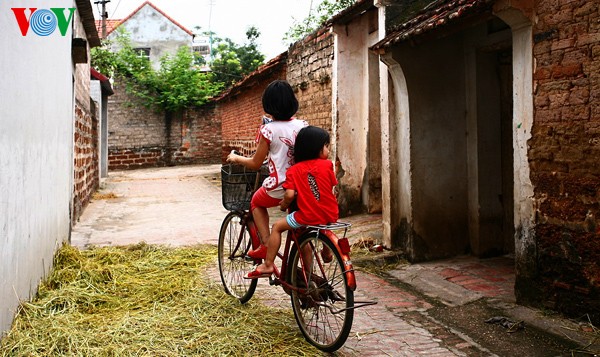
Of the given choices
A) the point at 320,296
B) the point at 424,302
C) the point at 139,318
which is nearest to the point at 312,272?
the point at 320,296

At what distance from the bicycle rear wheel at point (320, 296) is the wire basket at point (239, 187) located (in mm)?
845

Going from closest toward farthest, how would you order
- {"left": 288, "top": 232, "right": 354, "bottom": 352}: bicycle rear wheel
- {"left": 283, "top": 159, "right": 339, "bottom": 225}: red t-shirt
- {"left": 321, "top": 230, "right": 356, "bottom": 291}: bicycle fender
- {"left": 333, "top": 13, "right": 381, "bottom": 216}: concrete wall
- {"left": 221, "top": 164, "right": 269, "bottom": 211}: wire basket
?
1. {"left": 321, "top": 230, "right": 356, "bottom": 291}: bicycle fender
2. {"left": 288, "top": 232, "right": 354, "bottom": 352}: bicycle rear wheel
3. {"left": 283, "top": 159, "right": 339, "bottom": 225}: red t-shirt
4. {"left": 221, "top": 164, "right": 269, "bottom": 211}: wire basket
5. {"left": 333, "top": 13, "right": 381, "bottom": 216}: concrete wall

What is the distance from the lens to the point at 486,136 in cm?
619

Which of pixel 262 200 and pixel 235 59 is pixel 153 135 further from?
pixel 262 200

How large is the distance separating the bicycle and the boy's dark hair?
0.61 metres

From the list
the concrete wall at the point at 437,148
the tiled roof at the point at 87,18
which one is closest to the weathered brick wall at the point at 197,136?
Answer: the tiled roof at the point at 87,18

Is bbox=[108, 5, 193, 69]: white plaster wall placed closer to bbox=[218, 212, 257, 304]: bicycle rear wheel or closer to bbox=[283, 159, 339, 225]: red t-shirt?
bbox=[218, 212, 257, 304]: bicycle rear wheel

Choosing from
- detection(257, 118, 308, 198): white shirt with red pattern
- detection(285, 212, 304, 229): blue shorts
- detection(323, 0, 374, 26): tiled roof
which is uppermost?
detection(323, 0, 374, 26): tiled roof

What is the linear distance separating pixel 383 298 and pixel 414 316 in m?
0.53

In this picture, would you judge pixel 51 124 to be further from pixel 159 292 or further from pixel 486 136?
pixel 486 136

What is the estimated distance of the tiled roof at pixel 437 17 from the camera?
458cm

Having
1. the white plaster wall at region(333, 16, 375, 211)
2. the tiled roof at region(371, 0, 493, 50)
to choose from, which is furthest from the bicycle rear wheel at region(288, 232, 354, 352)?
the white plaster wall at region(333, 16, 375, 211)

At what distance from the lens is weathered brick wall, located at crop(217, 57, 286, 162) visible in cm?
1359

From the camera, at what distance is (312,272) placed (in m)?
3.73
